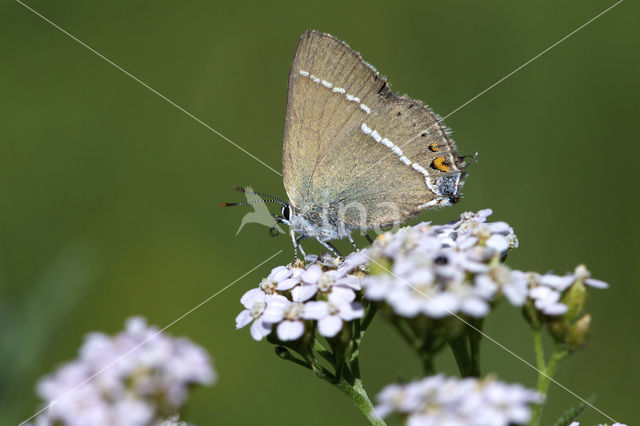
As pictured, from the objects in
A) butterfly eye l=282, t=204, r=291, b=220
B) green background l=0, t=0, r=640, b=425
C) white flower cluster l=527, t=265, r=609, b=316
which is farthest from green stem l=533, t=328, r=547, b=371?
green background l=0, t=0, r=640, b=425

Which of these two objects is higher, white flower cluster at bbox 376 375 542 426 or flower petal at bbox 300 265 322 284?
white flower cluster at bbox 376 375 542 426

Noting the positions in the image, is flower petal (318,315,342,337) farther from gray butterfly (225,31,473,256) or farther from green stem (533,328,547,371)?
gray butterfly (225,31,473,256)

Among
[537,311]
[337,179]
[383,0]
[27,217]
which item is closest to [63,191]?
[27,217]

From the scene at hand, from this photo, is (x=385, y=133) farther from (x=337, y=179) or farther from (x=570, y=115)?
(x=570, y=115)

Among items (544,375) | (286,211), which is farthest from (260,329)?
(286,211)

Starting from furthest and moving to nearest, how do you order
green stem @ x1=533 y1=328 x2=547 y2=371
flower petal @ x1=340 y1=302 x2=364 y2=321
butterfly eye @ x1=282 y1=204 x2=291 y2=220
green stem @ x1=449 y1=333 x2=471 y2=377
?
1. butterfly eye @ x1=282 y1=204 x2=291 y2=220
2. flower petal @ x1=340 y1=302 x2=364 y2=321
3. green stem @ x1=449 y1=333 x2=471 y2=377
4. green stem @ x1=533 y1=328 x2=547 y2=371

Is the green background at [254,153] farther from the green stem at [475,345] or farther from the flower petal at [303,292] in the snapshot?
the green stem at [475,345]
